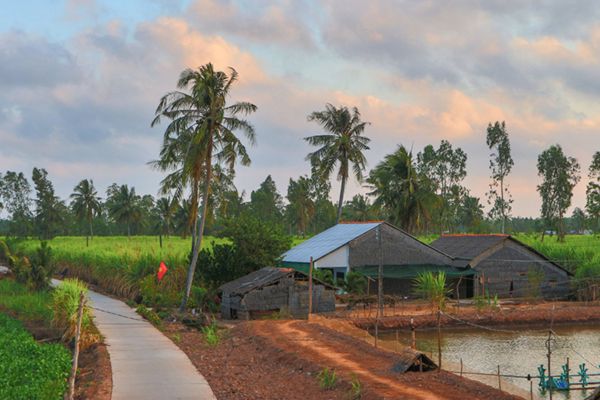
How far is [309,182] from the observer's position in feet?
344

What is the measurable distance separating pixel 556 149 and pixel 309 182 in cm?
3665

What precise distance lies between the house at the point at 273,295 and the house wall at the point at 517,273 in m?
15.4

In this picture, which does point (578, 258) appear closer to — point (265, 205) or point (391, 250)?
point (391, 250)

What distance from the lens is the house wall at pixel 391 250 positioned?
43.0m

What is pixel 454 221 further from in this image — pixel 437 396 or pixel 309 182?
pixel 437 396

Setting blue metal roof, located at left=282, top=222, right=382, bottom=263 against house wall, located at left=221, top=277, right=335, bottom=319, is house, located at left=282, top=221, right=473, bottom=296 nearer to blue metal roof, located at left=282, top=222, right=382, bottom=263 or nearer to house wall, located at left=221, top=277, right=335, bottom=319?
blue metal roof, located at left=282, top=222, right=382, bottom=263

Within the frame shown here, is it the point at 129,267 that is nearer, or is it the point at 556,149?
the point at 129,267

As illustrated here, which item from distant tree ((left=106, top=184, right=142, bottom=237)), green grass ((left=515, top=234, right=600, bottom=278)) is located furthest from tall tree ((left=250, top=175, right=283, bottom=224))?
green grass ((left=515, top=234, right=600, bottom=278))

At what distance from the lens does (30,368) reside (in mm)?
19094

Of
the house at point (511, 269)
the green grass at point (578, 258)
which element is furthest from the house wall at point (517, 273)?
the green grass at point (578, 258)

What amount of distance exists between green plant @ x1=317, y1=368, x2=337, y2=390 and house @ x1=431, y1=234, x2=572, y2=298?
91.1 ft

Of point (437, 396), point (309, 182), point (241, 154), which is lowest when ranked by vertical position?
point (437, 396)

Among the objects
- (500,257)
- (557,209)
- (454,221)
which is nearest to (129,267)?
(500,257)

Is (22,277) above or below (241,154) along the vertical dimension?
below
